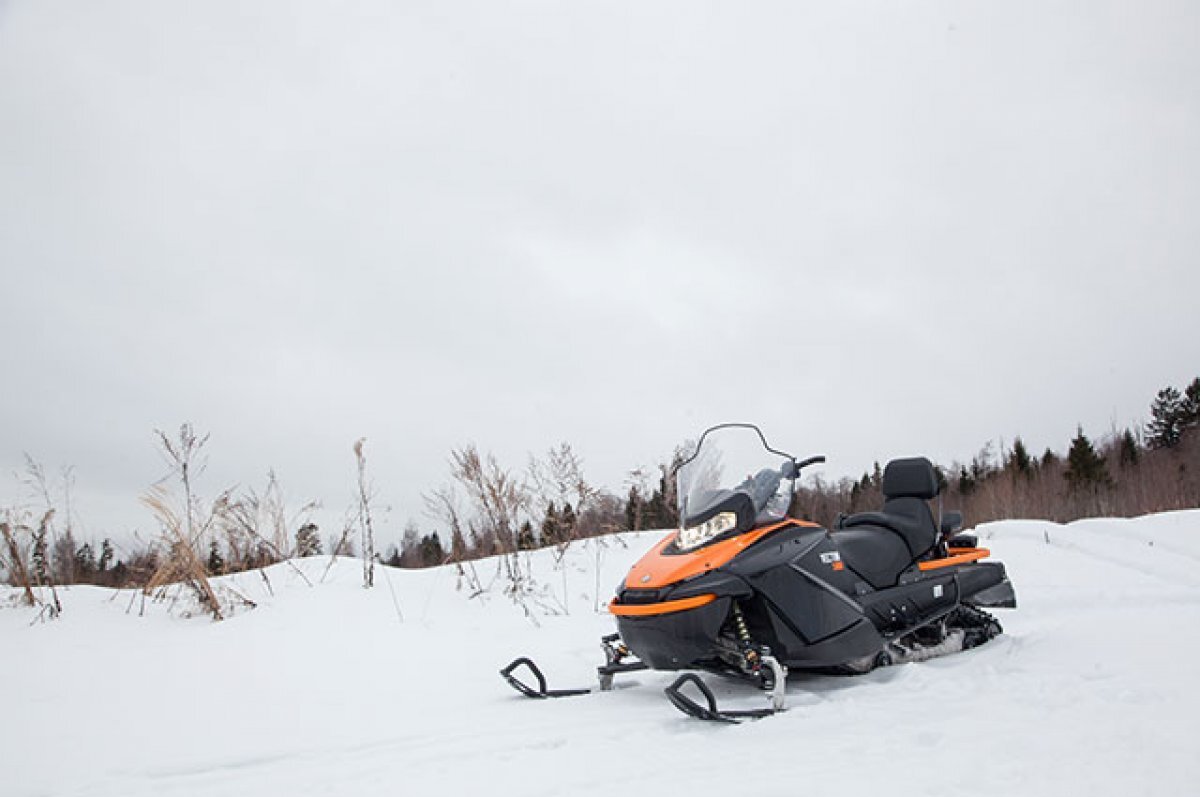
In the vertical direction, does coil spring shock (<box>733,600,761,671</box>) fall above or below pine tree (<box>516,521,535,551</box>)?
below

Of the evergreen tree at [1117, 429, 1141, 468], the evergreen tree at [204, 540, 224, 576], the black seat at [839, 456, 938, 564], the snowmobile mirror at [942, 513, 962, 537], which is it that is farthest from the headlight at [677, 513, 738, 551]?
the evergreen tree at [1117, 429, 1141, 468]

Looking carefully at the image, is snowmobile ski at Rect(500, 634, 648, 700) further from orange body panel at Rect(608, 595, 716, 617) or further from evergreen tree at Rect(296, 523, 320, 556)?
evergreen tree at Rect(296, 523, 320, 556)

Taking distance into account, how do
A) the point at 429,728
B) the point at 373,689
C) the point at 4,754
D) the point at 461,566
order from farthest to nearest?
the point at 461,566
the point at 373,689
the point at 429,728
the point at 4,754

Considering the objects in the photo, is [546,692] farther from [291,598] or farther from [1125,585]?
[1125,585]

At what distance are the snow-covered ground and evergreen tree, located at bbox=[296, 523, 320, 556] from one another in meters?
1.21

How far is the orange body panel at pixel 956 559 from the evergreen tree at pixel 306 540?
633cm

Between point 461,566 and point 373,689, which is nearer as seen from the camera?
point 373,689

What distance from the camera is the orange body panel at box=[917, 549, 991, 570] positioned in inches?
195

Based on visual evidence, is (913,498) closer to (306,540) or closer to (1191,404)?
(306,540)

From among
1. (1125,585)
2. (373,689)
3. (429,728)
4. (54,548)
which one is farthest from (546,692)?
(1125,585)

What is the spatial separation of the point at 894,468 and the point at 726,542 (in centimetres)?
202

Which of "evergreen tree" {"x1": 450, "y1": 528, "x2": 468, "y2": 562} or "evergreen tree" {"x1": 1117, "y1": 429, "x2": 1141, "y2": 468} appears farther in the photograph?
"evergreen tree" {"x1": 1117, "y1": 429, "x2": 1141, "y2": 468}

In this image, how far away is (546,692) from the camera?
412cm

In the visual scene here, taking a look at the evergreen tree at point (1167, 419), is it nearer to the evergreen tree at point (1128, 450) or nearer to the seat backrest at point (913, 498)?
the evergreen tree at point (1128, 450)
